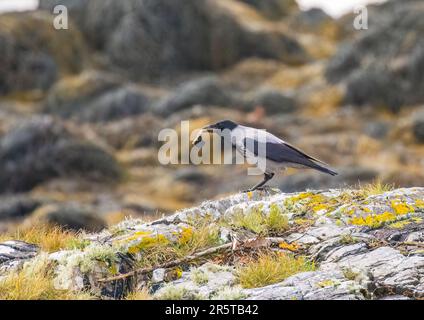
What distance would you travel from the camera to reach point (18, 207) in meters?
29.4

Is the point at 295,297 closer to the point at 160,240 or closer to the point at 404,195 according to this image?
the point at 160,240

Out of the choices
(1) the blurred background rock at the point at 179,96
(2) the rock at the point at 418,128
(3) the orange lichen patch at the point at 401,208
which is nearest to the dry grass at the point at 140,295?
(3) the orange lichen patch at the point at 401,208

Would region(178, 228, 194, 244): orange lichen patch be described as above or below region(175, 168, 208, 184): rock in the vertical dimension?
below

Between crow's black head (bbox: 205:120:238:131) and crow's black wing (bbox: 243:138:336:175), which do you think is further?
crow's black head (bbox: 205:120:238:131)

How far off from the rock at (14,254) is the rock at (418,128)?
112ft

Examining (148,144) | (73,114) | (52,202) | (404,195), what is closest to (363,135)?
(148,144)

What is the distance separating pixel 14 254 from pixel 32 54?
5192 centimetres

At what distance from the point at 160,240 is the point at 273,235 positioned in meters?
1.22

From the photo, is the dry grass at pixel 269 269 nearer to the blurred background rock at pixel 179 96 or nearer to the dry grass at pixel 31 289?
the dry grass at pixel 31 289

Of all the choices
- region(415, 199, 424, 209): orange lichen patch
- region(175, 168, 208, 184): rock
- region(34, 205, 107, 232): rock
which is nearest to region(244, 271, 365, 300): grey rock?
region(415, 199, 424, 209): orange lichen patch

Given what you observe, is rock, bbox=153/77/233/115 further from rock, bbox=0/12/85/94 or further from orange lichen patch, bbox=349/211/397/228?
orange lichen patch, bbox=349/211/397/228

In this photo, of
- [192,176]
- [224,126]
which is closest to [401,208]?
[224,126]

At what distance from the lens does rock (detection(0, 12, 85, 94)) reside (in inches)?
2188

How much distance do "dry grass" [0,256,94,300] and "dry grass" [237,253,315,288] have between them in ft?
4.69
